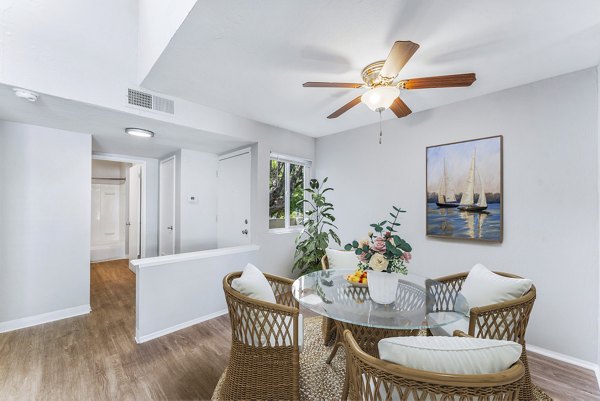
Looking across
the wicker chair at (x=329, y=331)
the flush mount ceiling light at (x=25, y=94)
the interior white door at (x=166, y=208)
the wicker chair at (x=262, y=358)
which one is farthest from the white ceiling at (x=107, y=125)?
the wicker chair at (x=329, y=331)

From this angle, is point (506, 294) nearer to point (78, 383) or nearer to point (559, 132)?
point (559, 132)

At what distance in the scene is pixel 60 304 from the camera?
9.63ft

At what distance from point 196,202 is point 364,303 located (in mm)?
3266

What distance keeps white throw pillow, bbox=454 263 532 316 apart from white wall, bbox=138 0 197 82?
2.56 metres

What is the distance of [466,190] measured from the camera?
2.66 m

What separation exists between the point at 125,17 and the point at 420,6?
8.34ft

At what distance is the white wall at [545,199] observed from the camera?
2.10m

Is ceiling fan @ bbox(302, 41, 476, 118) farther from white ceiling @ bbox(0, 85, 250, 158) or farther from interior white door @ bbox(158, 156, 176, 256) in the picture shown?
interior white door @ bbox(158, 156, 176, 256)

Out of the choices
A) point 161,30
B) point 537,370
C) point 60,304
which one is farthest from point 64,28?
point 537,370

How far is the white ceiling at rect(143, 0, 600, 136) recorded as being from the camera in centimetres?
146

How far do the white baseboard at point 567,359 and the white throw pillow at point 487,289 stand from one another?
118cm

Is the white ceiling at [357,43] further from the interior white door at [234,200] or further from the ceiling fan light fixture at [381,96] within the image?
the interior white door at [234,200]

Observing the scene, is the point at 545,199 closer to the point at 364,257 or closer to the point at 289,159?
the point at 364,257

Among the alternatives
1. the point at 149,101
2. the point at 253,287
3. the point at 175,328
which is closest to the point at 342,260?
the point at 253,287
